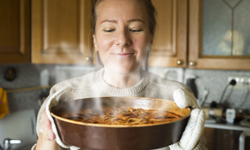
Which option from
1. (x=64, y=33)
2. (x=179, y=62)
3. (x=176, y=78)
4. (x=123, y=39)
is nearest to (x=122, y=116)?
(x=123, y=39)

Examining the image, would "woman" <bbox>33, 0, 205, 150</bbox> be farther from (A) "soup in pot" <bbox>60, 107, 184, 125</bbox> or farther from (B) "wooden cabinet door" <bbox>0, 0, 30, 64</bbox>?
(B) "wooden cabinet door" <bbox>0, 0, 30, 64</bbox>

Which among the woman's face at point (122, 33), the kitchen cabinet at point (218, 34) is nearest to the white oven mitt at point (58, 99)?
the woman's face at point (122, 33)

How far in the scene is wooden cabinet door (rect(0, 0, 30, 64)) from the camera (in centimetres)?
136

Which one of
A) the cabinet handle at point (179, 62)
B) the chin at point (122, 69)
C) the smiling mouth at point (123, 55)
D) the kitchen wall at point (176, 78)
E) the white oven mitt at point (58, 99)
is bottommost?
the kitchen wall at point (176, 78)

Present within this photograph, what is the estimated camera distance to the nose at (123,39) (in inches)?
30.2

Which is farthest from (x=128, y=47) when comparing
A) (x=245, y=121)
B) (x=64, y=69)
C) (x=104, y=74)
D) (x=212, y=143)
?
(x=64, y=69)

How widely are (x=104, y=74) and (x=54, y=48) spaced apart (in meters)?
0.77

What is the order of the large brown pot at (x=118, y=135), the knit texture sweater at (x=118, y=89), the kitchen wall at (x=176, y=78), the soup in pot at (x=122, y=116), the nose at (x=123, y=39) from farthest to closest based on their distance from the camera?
the kitchen wall at (x=176, y=78), the knit texture sweater at (x=118, y=89), the nose at (x=123, y=39), the soup in pot at (x=122, y=116), the large brown pot at (x=118, y=135)

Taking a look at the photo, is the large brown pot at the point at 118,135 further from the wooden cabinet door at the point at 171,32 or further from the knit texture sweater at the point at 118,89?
the wooden cabinet door at the point at 171,32

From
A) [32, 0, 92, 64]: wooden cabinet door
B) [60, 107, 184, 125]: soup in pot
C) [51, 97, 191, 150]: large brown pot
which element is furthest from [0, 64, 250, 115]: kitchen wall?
[51, 97, 191, 150]: large brown pot

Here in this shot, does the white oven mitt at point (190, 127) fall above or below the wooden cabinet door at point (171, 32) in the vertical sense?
below

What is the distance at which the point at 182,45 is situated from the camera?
4.98ft

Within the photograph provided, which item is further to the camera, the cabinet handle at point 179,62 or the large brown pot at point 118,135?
the cabinet handle at point 179,62

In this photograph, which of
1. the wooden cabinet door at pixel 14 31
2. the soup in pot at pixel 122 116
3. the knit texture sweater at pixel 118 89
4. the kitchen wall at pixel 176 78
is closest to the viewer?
the soup in pot at pixel 122 116
